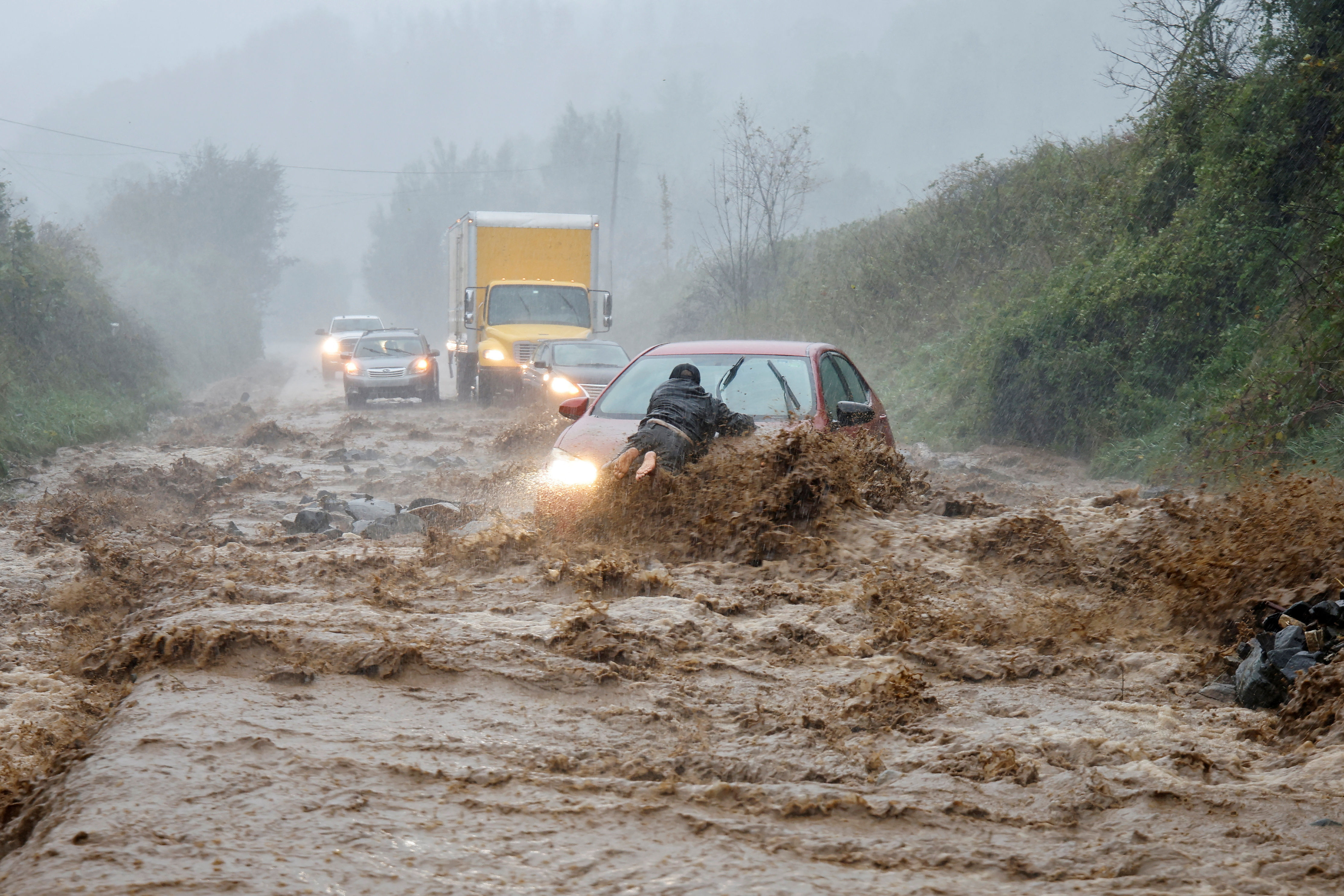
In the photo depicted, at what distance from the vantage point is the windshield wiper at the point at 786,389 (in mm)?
7418

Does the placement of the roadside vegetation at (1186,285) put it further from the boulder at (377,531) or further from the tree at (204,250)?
the tree at (204,250)

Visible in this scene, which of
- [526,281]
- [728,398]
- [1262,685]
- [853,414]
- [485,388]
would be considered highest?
[526,281]

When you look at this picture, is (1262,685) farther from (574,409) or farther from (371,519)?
(371,519)

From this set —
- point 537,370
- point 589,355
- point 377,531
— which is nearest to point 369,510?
point 377,531

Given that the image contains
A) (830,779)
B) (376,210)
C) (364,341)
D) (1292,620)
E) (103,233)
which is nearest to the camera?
(830,779)

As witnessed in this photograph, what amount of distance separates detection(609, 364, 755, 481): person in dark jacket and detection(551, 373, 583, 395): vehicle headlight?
834 centimetres

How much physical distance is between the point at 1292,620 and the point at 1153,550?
1569mm

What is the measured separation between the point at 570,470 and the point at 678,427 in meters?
0.79

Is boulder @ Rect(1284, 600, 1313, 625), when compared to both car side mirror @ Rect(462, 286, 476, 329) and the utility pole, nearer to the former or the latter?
car side mirror @ Rect(462, 286, 476, 329)

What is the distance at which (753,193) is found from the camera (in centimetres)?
3038

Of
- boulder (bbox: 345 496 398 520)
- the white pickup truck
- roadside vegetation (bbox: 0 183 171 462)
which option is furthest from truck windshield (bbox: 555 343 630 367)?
the white pickup truck

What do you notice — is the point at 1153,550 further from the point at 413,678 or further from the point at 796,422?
the point at 413,678

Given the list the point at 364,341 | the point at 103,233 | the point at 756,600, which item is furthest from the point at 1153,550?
the point at 103,233

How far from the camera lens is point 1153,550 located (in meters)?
5.97
